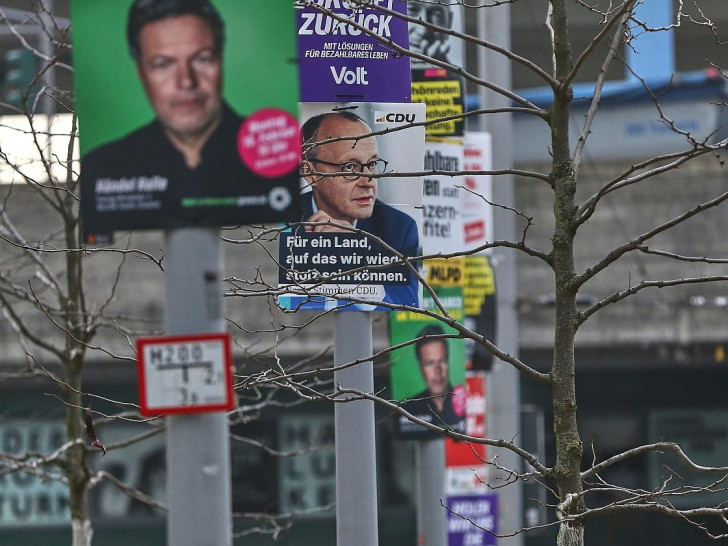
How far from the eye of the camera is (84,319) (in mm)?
11766

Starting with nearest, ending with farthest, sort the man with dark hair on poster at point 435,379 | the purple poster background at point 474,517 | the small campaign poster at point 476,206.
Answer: the man with dark hair on poster at point 435,379, the small campaign poster at point 476,206, the purple poster background at point 474,517

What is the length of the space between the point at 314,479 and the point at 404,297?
15636 mm

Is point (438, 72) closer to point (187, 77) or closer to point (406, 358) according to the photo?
point (406, 358)

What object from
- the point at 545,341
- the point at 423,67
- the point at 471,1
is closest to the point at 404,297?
the point at 423,67

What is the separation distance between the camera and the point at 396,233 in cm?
839

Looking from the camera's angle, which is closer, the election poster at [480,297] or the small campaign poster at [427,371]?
the small campaign poster at [427,371]

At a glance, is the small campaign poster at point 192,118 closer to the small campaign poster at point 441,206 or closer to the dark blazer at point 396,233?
the dark blazer at point 396,233

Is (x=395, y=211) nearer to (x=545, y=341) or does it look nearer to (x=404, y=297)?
(x=404, y=297)

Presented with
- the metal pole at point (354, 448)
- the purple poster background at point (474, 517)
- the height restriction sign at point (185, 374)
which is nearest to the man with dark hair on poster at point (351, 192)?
the metal pole at point (354, 448)

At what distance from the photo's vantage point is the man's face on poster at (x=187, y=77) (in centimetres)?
512

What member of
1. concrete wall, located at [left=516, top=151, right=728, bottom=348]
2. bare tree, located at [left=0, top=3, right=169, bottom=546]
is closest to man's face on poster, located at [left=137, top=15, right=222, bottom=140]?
bare tree, located at [left=0, top=3, right=169, bottom=546]

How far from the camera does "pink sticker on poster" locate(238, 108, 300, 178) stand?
16.8 feet

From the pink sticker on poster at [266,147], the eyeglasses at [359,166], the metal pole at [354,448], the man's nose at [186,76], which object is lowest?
the metal pole at [354,448]

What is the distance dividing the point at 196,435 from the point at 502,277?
35.2ft
